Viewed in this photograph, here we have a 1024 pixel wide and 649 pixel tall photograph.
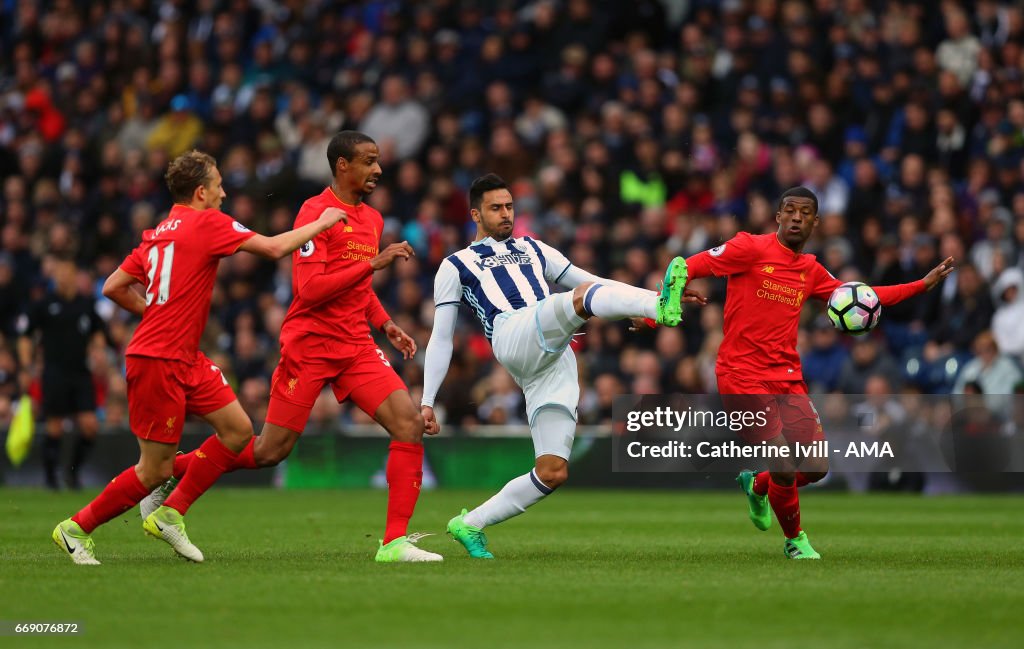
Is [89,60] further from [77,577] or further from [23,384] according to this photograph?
[77,577]

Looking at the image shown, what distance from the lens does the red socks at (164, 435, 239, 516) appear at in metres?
9.70

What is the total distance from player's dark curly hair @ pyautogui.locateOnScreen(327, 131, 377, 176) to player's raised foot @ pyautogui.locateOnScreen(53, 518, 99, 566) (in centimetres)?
264

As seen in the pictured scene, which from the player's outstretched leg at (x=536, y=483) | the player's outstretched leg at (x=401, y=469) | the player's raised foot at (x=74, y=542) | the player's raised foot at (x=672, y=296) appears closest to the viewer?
the player's raised foot at (x=672, y=296)

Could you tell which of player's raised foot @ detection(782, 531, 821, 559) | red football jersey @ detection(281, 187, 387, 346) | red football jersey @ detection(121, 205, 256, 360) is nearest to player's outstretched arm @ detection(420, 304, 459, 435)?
red football jersey @ detection(281, 187, 387, 346)

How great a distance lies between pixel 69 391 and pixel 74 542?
944cm

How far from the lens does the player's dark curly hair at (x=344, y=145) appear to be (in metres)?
9.84

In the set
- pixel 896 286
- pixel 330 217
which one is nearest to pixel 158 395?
pixel 330 217

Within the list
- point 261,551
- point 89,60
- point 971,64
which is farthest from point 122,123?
point 261,551

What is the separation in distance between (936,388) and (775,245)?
8.04 metres

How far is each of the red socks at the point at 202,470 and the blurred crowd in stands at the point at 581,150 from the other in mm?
6977

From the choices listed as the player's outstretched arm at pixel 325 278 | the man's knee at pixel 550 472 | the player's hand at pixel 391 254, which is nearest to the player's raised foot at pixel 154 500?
the player's outstretched arm at pixel 325 278

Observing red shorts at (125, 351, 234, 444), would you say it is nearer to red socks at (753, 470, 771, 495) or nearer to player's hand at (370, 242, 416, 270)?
player's hand at (370, 242, 416, 270)

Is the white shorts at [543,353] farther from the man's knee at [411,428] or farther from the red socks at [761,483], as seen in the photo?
the red socks at [761,483]

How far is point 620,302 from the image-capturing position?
28.5 feet
